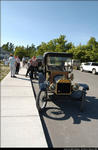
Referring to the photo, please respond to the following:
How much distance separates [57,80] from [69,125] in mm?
1813

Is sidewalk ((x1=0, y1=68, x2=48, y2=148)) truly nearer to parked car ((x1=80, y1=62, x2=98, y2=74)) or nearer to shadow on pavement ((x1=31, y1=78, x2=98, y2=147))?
shadow on pavement ((x1=31, y1=78, x2=98, y2=147))

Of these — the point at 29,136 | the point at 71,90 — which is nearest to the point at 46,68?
the point at 71,90

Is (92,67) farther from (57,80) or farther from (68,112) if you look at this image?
(68,112)

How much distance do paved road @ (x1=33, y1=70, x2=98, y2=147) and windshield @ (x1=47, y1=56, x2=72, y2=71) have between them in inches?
73.5

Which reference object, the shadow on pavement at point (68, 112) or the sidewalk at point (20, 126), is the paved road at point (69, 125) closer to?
the shadow on pavement at point (68, 112)

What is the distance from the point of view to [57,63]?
240 inches

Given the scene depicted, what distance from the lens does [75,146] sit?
2586mm

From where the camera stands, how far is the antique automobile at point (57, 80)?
426 cm

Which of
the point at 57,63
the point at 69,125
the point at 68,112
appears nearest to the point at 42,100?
the point at 68,112

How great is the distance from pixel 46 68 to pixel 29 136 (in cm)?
349

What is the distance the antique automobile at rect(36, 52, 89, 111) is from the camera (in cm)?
426

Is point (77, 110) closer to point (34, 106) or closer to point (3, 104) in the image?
point (34, 106)

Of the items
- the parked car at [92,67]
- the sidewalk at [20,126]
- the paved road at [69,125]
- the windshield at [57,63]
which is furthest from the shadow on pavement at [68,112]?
the parked car at [92,67]

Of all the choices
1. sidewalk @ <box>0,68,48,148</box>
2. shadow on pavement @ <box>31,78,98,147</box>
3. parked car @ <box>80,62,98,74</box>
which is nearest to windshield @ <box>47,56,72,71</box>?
shadow on pavement @ <box>31,78,98,147</box>
